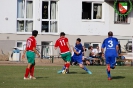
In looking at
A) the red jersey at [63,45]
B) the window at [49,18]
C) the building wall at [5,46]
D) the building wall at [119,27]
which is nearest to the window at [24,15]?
the window at [49,18]

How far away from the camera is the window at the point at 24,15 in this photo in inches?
1690

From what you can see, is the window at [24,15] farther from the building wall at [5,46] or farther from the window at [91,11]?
the window at [91,11]

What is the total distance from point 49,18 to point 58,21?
806mm

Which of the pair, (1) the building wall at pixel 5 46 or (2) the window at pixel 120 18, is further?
(2) the window at pixel 120 18

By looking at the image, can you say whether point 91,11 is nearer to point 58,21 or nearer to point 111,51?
point 58,21

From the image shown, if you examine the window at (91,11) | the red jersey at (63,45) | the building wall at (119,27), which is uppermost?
the window at (91,11)

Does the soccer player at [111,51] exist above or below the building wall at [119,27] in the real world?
below

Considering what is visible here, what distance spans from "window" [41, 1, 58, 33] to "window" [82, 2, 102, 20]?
2.57 metres

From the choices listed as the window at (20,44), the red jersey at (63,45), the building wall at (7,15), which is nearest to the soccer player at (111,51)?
the red jersey at (63,45)

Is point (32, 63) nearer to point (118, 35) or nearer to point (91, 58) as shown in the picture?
point (91, 58)

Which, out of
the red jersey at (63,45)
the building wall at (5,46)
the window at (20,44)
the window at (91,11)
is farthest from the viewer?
the window at (91,11)

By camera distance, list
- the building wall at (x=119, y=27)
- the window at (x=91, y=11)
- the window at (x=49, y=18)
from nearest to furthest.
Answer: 1. the window at (x=49, y=18)
2. the window at (x=91, y=11)
3. the building wall at (x=119, y=27)

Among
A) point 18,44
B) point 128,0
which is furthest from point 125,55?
point 18,44

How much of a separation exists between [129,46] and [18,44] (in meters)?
9.52
